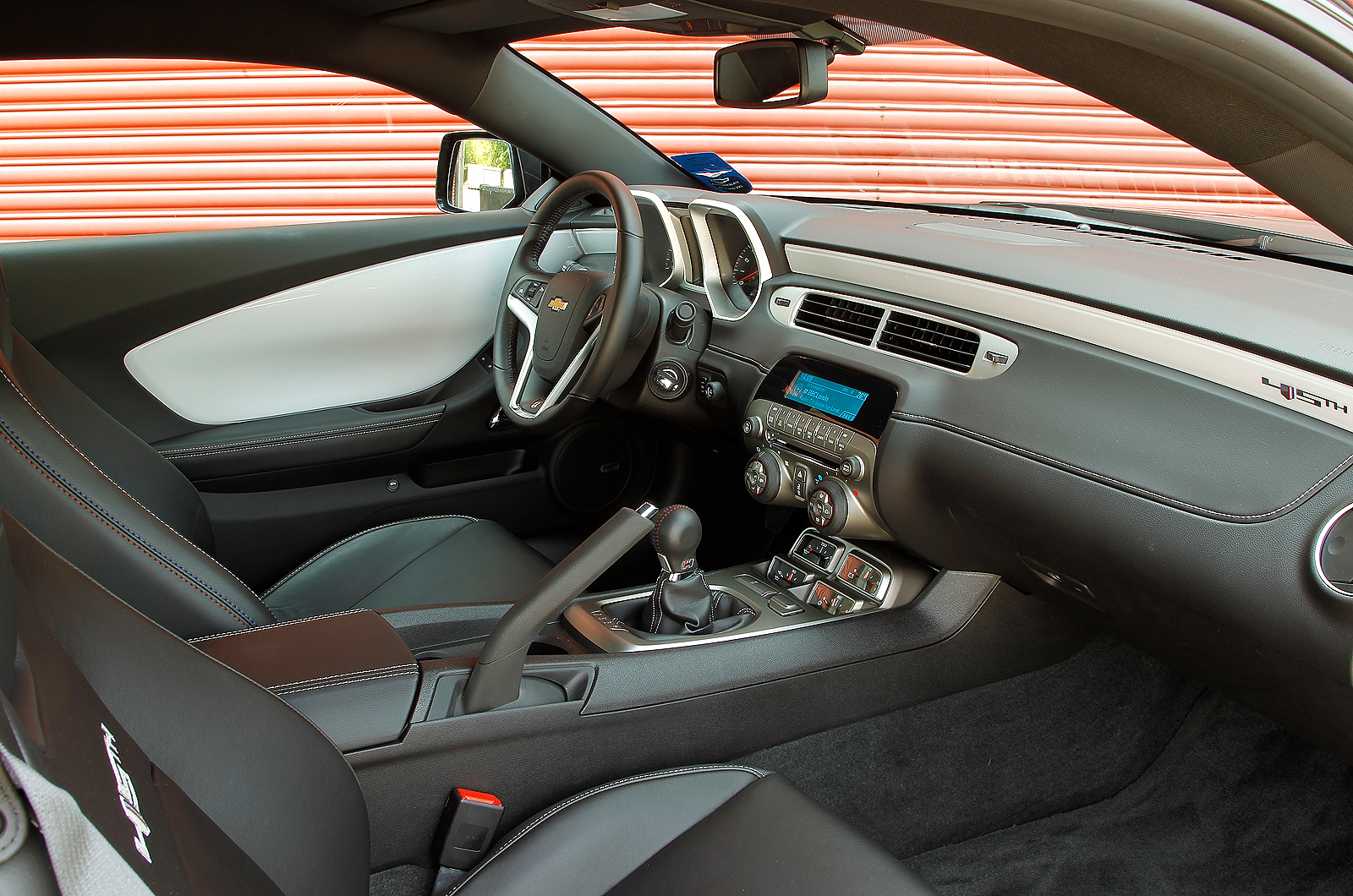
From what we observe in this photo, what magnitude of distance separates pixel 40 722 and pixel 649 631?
1026 mm

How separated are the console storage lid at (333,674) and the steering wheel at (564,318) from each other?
693 millimetres

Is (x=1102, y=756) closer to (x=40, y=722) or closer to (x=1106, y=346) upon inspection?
(x=1106, y=346)

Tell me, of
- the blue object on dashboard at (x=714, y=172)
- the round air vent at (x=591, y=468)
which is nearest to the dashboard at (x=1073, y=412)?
the blue object on dashboard at (x=714, y=172)

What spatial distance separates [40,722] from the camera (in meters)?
0.41

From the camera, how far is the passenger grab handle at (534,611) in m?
1.05

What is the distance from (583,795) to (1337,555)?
2.66 feet

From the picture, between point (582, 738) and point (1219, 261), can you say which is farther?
point (1219, 261)

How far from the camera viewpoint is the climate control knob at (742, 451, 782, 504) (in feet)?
5.04

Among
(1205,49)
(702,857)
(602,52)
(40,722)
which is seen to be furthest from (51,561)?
(602,52)

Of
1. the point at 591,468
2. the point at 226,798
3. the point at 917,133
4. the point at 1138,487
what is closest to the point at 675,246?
the point at 591,468

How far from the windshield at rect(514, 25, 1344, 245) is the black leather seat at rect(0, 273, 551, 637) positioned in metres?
1.02

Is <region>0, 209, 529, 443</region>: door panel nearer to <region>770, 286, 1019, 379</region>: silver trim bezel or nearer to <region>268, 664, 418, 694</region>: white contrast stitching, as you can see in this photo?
<region>770, 286, 1019, 379</region>: silver trim bezel

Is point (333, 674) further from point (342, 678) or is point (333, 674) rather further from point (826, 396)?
point (826, 396)

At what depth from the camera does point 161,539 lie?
1.00m
